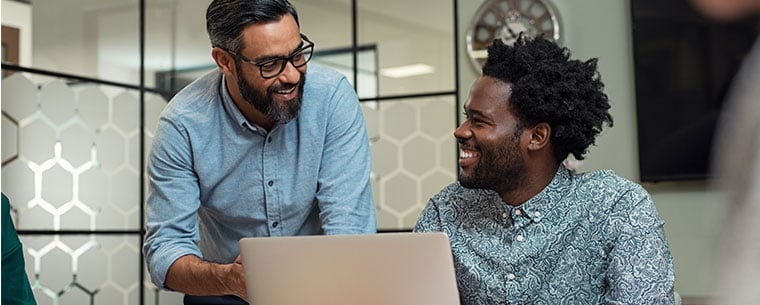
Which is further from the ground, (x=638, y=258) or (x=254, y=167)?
(x=254, y=167)

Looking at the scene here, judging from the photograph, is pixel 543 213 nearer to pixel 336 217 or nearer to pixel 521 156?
pixel 521 156

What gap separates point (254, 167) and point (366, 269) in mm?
814

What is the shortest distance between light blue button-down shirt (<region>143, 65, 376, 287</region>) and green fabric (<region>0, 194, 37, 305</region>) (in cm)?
37

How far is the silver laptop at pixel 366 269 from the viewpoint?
1.32 meters

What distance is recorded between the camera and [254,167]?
2.10 meters

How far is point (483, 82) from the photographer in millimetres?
1812

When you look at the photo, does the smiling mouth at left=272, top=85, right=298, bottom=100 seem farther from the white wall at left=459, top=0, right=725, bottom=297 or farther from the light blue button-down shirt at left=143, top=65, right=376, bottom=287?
the white wall at left=459, top=0, right=725, bottom=297

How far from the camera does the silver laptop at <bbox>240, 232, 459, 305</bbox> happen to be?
52.0 inches

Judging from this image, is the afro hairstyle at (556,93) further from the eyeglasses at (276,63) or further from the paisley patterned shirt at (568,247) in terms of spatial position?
the eyeglasses at (276,63)

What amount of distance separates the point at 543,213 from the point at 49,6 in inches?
127

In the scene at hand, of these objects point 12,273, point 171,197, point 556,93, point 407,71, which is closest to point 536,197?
point 556,93

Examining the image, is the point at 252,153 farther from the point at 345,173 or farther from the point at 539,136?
the point at 539,136

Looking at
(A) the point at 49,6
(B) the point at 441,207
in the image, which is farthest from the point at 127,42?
(B) the point at 441,207

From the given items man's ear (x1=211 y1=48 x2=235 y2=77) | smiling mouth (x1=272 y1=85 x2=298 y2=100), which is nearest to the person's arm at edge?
man's ear (x1=211 y1=48 x2=235 y2=77)
